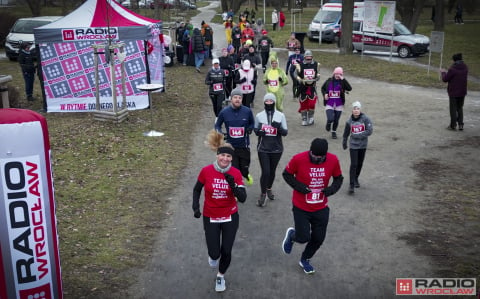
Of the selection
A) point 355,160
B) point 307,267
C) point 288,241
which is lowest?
point 307,267

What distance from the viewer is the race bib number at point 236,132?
29.8 ft

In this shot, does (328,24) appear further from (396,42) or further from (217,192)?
(217,192)

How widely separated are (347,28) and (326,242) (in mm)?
23211

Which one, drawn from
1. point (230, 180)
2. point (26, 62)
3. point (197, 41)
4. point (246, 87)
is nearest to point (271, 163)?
point (230, 180)

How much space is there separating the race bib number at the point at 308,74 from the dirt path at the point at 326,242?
2.08 m

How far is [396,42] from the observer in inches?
1155

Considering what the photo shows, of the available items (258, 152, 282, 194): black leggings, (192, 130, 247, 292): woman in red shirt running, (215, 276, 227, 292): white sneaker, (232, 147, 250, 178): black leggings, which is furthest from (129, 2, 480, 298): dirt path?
(232, 147, 250, 178): black leggings

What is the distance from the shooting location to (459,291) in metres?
6.60

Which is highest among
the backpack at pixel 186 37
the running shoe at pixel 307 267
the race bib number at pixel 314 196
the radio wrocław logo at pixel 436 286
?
the backpack at pixel 186 37

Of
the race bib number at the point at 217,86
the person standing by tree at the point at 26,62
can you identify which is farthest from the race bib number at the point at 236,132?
the person standing by tree at the point at 26,62

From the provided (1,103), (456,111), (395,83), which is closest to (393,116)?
(456,111)

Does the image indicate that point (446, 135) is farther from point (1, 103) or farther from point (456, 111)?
point (1, 103)

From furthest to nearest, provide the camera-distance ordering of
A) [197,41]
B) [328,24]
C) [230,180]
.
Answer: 1. [328,24]
2. [197,41]
3. [230,180]

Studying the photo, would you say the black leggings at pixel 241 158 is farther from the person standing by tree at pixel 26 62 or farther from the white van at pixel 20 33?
the white van at pixel 20 33
